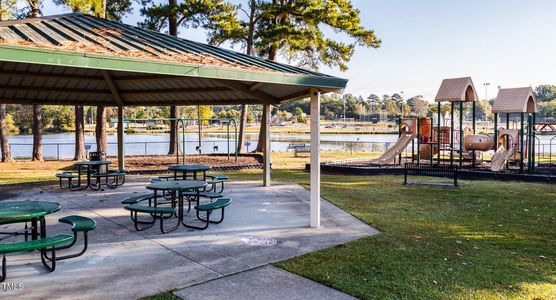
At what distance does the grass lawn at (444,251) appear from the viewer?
428 centimetres

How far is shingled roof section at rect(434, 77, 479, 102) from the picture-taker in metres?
16.7

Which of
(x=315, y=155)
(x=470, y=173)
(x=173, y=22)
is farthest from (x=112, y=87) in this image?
(x=470, y=173)

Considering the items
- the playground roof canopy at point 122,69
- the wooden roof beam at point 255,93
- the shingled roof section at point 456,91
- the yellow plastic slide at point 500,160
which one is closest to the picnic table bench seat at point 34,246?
the playground roof canopy at point 122,69

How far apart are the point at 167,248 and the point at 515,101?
15.2m

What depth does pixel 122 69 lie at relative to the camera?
4840mm

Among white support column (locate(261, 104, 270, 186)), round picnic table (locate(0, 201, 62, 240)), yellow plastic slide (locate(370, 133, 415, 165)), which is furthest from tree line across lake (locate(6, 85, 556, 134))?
round picnic table (locate(0, 201, 62, 240))

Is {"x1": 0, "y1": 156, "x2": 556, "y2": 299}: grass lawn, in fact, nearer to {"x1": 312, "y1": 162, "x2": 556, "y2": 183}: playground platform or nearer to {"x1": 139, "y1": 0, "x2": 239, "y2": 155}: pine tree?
{"x1": 312, "y1": 162, "x2": 556, "y2": 183}: playground platform

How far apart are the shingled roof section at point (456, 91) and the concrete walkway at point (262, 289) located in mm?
14230

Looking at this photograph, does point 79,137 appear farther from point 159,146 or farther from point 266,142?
point 159,146

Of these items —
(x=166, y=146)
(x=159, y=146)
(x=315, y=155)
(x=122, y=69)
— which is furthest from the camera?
(x=159, y=146)

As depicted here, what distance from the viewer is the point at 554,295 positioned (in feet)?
13.5

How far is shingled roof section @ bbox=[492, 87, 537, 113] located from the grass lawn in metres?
7.24

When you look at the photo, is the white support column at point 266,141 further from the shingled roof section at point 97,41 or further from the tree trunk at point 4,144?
the tree trunk at point 4,144

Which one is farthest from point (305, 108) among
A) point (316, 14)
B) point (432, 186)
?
point (432, 186)
